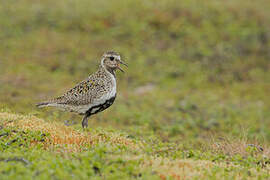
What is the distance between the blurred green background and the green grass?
0.20 ft

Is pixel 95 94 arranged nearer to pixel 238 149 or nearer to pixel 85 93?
pixel 85 93

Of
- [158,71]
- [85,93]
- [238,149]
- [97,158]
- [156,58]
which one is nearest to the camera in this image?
[97,158]

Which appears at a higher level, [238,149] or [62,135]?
[62,135]

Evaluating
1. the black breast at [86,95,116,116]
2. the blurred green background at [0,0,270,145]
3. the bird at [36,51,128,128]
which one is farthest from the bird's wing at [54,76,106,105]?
the blurred green background at [0,0,270,145]

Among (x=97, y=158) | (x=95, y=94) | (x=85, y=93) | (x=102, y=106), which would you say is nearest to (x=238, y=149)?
(x=102, y=106)

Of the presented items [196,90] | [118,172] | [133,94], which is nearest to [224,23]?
[196,90]

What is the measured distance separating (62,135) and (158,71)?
14305 millimetres

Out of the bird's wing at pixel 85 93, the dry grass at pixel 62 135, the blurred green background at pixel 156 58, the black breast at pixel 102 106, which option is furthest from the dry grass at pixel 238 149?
the blurred green background at pixel 156 58

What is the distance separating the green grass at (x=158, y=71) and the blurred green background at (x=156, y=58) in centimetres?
6

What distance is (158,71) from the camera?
22312 mm

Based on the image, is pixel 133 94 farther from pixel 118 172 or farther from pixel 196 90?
pixel 118 172

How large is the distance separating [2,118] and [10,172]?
3171 mm

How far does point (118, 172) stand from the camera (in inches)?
243

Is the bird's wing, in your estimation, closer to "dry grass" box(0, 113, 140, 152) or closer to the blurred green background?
"dry grass" box(0, 113, 140, 152)
